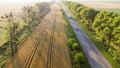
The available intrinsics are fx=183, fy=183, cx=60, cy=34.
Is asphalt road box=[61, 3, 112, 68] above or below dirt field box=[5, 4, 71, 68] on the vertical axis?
below

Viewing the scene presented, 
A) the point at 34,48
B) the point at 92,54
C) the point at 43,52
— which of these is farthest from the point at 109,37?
the point at 34,48

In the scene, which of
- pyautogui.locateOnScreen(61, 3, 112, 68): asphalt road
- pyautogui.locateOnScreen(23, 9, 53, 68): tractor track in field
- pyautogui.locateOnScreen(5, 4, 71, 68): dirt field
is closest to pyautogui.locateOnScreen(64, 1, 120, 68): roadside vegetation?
pyautogui.locateOnScreen(61, 3, 112, 68): asphalt road

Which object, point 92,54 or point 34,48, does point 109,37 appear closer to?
point 92,54

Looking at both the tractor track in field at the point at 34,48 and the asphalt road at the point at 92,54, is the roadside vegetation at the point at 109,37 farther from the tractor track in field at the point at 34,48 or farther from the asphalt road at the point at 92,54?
the tractor track in field at the point at 34,48

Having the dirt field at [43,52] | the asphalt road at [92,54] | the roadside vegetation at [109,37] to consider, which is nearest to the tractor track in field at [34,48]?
the dirt field at [43,52]

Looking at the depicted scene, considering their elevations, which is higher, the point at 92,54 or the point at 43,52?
the point at 43,52

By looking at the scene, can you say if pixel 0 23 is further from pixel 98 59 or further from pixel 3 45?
pixel 98 59

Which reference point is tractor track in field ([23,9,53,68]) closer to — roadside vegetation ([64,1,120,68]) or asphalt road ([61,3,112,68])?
asphalt road ([61,3,112,68])

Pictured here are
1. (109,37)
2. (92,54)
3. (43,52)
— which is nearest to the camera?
(43,52)

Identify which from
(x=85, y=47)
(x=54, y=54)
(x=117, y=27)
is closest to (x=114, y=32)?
(x=117, y=27)
